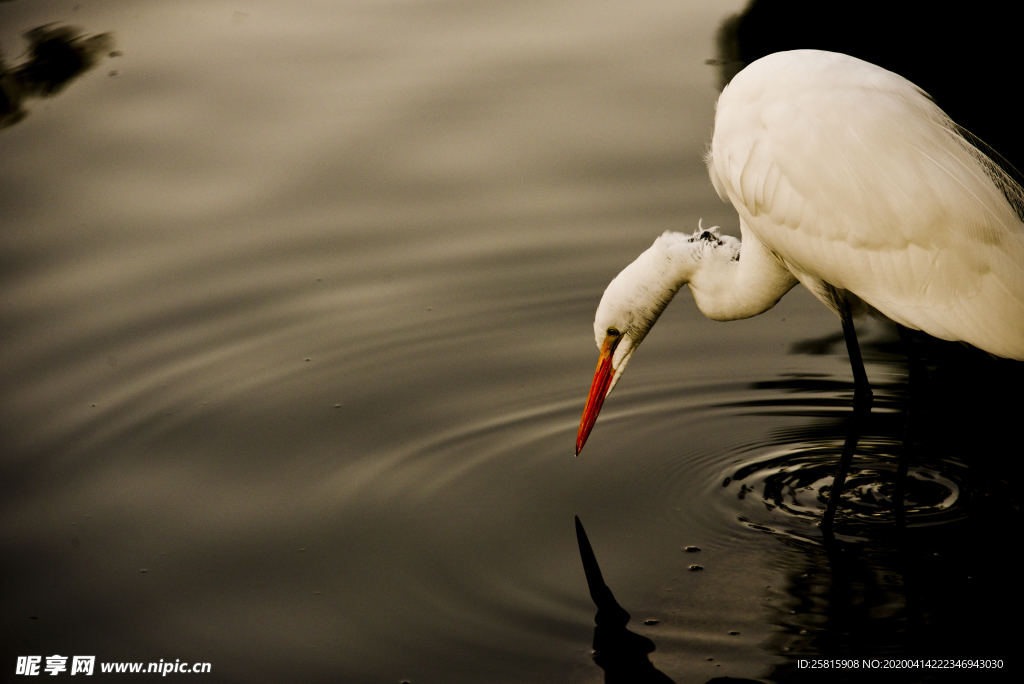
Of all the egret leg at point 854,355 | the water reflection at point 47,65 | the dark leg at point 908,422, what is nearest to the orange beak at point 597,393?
the egret leg at point 854,355

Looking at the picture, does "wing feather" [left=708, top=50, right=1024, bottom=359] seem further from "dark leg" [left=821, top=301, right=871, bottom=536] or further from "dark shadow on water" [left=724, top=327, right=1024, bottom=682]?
"dark shadow on water" [left=724, top=327, right=1024, bottom=682]

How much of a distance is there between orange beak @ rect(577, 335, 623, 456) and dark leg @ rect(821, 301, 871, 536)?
824mm

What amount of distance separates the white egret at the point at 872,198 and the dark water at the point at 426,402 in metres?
0.55

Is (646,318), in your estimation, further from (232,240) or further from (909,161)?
(232,240)

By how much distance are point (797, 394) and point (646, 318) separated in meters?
0.89

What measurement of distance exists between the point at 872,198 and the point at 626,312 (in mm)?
946

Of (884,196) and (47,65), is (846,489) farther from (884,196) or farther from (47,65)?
(47,65)

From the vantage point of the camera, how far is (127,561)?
383 centimetres

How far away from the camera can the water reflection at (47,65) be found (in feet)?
24.5

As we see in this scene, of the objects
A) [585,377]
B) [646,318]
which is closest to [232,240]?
[585,377]

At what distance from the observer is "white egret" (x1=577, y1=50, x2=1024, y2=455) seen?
11.3ft

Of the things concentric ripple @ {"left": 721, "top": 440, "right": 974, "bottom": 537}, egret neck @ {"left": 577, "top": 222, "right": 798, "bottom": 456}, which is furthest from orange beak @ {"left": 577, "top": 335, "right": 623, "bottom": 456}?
concentric ripple @ {"left": 721, "top": 440, "right": 974, "bottom": 537}

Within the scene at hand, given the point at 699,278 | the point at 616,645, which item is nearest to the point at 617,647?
the point at 616,645

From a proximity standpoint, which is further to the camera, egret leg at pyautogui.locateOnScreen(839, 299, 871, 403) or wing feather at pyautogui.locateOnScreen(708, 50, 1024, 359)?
egret leg at pyautogui.locateOnScreen(839, 299, 871, 403)
